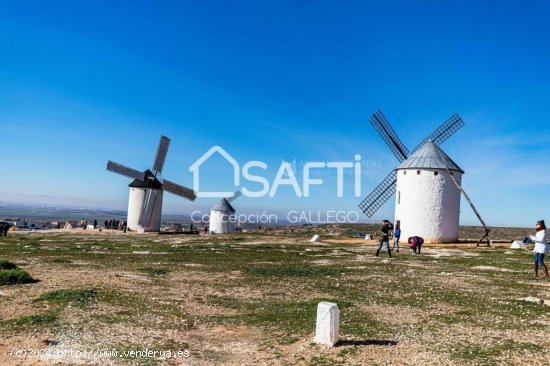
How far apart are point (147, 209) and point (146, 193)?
1.89m

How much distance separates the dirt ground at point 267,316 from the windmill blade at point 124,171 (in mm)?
36398

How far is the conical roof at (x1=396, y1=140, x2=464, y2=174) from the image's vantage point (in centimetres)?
3558

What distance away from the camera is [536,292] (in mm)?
12867

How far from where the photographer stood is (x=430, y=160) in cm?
3600

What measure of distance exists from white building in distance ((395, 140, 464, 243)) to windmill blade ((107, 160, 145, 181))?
3162cm

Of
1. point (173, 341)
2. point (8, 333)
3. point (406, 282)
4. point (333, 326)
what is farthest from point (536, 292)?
point (8, 333)

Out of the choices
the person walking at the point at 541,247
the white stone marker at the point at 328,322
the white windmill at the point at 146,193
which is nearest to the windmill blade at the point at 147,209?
the white windmill at the point at 146,193

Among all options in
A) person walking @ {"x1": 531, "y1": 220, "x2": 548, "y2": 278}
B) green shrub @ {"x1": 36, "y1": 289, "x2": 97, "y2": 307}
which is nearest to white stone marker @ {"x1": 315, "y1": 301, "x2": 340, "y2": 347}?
green shrub @ {"x1": 36, "y1": 289, "x2": 97, "y2": 307}

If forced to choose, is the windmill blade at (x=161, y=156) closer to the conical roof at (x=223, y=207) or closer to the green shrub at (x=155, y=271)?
the conical roof at (x=223, y=207)

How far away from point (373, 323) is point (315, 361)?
265 cm

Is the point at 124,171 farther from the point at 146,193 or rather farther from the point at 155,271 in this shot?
the point at 155,271

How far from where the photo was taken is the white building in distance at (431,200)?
35.4 meters

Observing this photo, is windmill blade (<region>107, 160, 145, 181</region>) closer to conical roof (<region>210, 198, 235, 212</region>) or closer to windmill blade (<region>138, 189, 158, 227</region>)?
windmill blade (<region>138, 189, 158, 227</region>)

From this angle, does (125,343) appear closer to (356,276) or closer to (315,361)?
(315,361)
